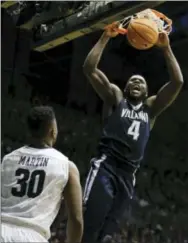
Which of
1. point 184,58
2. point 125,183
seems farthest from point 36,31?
point 184,58

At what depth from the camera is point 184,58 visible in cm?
1108

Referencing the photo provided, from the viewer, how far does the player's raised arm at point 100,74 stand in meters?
4.34

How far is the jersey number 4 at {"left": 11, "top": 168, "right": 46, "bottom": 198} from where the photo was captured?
2938mm

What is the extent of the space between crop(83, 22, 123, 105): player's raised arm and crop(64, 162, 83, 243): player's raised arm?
4.88 ft

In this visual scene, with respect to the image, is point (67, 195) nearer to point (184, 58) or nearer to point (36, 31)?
point (36, 31)

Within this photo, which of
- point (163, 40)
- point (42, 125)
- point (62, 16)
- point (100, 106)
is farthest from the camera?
point (100, 106)

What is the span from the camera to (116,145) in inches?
169

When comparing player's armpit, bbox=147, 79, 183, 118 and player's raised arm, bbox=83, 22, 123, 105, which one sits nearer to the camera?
player's raised arm, bbox=83, 22, 123, 105

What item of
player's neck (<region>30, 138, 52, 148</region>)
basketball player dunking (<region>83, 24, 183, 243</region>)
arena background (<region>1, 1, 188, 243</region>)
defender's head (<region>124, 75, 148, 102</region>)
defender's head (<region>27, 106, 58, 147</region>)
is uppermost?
defender's head (<region>27, 106, 58, 147</region>)

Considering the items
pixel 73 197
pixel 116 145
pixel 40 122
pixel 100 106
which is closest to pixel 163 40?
pixel 116 145

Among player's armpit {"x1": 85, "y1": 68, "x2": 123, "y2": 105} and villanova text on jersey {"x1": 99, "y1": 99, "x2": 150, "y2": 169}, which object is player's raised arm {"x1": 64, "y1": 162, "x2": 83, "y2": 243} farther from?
player's armpit {"x1": 85, "y1": 68, "x2": 123, "y2": 105}

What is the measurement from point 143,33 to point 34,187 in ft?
5.53

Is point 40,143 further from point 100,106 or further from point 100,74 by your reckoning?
point 100,106

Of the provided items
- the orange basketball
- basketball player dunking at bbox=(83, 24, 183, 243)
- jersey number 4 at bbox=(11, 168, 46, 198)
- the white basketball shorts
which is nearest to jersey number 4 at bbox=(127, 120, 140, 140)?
basketball player dunking at bbox=(83, 24, 183, 243)
